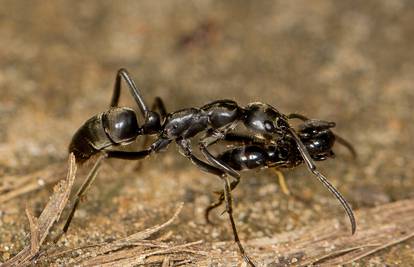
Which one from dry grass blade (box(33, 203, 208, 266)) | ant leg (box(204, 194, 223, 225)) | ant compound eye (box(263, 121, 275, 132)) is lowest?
dry grass blade (box(33, 203, 208, 266))

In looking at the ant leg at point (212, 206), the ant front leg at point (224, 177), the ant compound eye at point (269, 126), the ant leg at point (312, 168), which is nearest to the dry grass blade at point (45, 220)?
the ant front leg at point (224, 177)

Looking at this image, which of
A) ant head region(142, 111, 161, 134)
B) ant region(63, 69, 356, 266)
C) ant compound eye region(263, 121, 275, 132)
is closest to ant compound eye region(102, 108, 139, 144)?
ant region(63, 69, 356, 266)

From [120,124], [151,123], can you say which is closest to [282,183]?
[151,123]

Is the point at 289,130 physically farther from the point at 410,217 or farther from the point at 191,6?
the point at 191,6

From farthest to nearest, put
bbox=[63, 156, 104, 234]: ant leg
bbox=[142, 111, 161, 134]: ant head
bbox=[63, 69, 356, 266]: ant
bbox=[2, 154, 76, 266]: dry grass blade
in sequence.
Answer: bbox=[142, 111, 161, 134]: ant head
bbox=[63, 69, 356, 266]: ant
bbox=[63, 156, 104, 234]: ant leg
bbox=[2, 154, 76, 266]: dry grass blade

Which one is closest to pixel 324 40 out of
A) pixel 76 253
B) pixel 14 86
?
pixel 14 86

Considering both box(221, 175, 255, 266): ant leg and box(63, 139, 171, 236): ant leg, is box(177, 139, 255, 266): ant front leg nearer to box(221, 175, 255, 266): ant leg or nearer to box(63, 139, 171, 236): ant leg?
box(221, 175, 255, 266): ant leg

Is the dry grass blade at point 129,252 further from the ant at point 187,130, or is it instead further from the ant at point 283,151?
the ant at point 283,151
